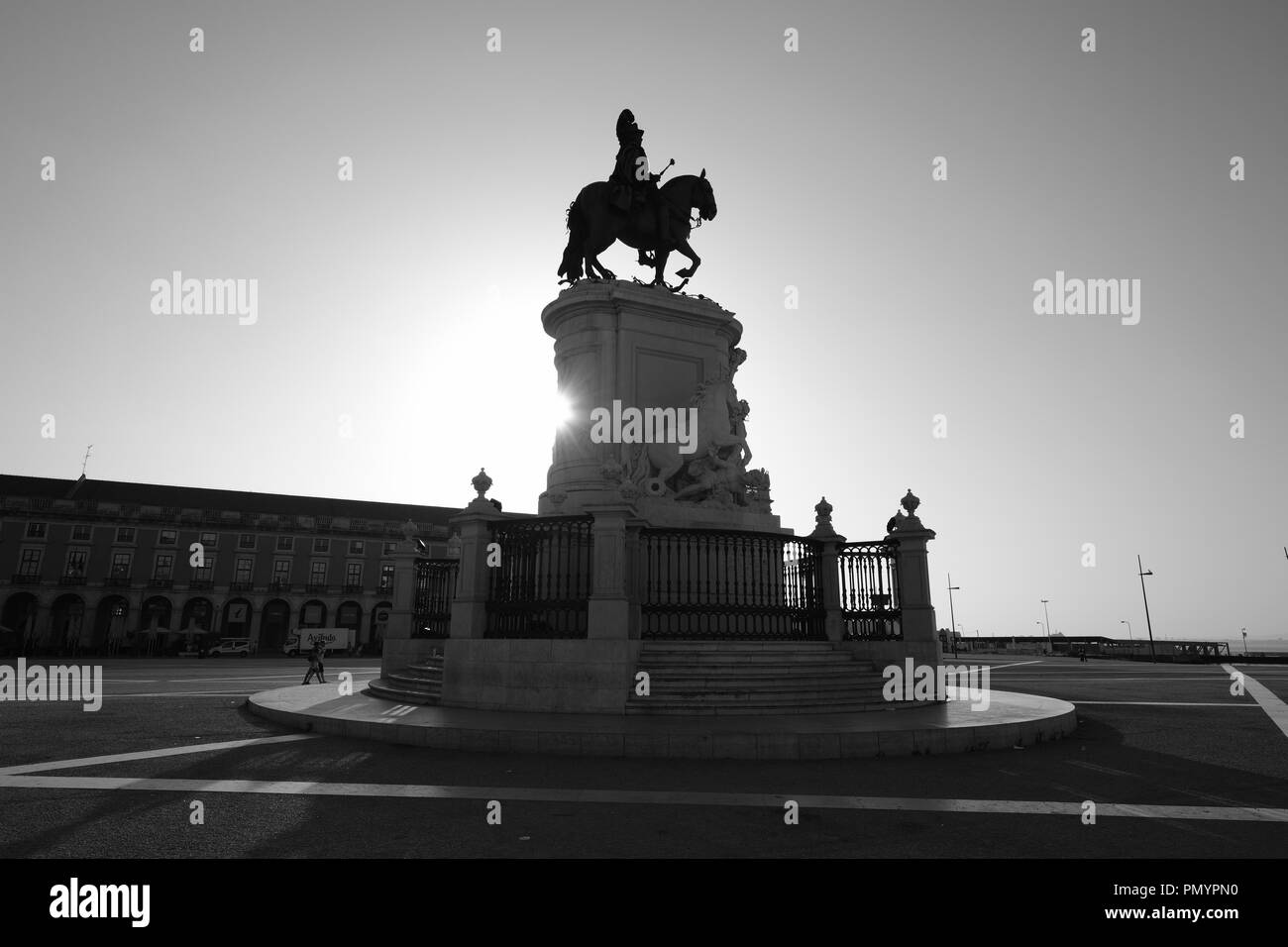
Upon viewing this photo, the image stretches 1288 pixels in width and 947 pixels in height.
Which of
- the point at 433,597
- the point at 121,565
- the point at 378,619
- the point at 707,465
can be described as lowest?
the point at 378,619

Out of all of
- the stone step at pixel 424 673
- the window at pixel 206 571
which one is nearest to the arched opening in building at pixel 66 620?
the window at pixel 206 571

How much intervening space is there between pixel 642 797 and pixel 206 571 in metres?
76.3

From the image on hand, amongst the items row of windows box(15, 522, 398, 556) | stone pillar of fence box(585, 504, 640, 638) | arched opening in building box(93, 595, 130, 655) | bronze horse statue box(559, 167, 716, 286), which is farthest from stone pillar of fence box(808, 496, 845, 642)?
arched opening in building box(93, 595, 130, 655)

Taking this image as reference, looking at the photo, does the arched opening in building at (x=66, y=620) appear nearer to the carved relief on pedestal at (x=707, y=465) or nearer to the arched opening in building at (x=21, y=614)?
the arched opening in building at (x=21, y=614)

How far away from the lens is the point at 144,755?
24.6 ft

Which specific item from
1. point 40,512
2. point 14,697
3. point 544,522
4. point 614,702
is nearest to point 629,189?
point 544,522

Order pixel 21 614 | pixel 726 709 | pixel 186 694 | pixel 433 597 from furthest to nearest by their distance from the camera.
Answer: pixel 21 614
pixel 186 694
pixel 433 597
pixel 726 709

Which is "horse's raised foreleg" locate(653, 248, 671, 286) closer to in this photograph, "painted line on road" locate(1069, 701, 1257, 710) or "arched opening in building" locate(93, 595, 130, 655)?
"painted line on road" locate(1069, 701, 1257, 710)

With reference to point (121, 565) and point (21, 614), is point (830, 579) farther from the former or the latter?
point (21, 614)

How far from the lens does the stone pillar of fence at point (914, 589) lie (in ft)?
38.7

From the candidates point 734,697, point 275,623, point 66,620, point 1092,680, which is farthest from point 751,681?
point 66,620

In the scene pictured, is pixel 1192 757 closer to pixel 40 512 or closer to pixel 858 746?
pixel 858 746

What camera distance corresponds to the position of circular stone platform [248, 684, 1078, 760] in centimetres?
758
